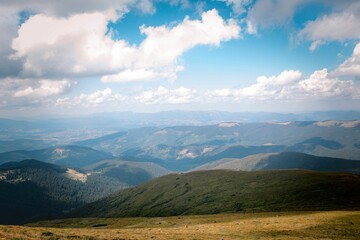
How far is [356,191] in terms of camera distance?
330 feet

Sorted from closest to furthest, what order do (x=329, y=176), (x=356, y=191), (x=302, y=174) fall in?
(x=356, y=191) → (x=329, y=176) → (x=302, y=174)

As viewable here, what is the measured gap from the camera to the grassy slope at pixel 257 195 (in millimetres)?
97044

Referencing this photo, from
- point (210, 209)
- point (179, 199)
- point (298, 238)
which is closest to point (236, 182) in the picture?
point (179, 199)

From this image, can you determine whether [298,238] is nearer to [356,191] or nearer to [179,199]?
[356,191]

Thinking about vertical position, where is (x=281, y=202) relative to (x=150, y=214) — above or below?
above

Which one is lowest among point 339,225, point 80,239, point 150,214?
point 150,214

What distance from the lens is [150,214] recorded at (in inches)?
6033

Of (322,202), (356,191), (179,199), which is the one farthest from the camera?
(179,199)

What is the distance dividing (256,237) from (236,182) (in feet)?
396

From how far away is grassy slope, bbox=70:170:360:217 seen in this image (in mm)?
97044

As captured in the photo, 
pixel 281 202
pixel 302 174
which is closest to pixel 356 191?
pixel 281 202

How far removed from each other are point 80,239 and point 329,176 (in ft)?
403

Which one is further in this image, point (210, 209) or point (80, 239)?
point (210, 209)

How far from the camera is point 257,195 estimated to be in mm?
122750
